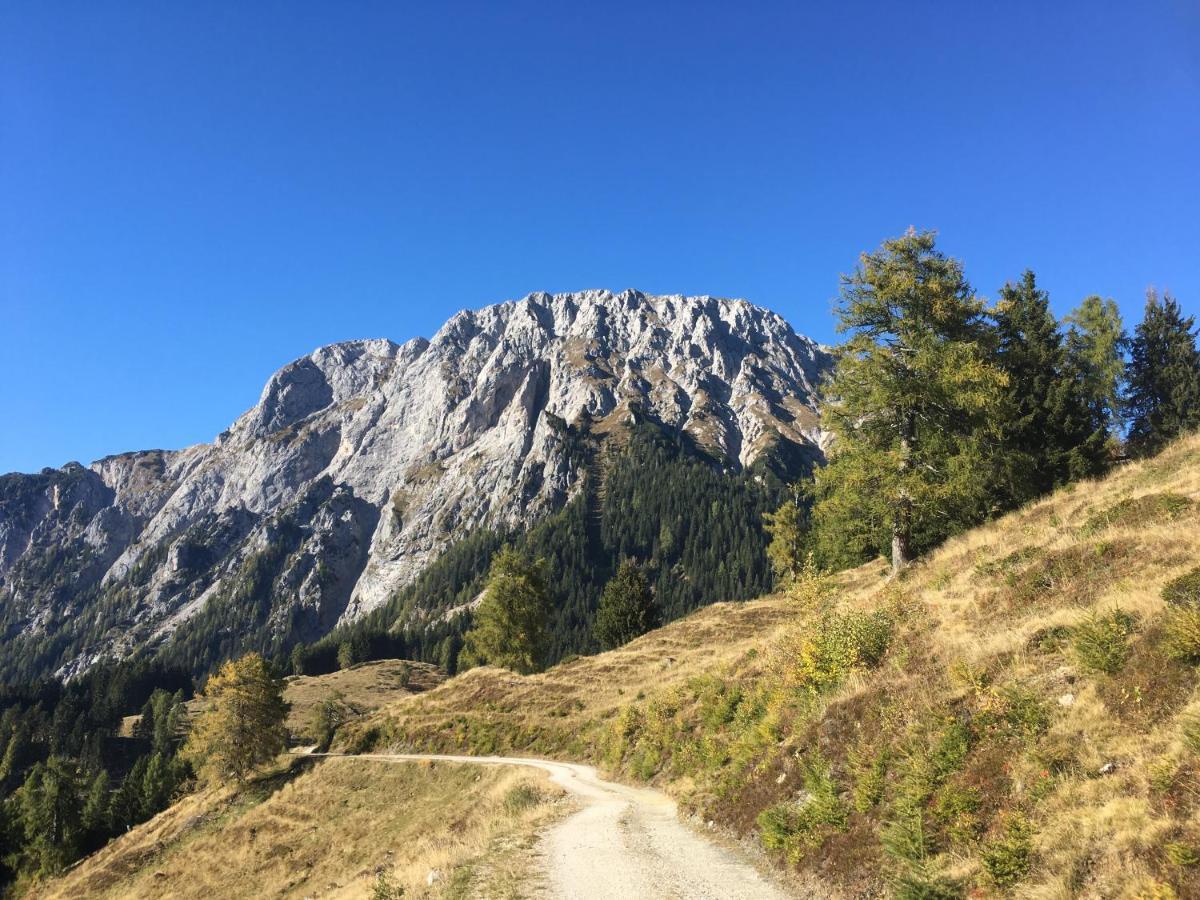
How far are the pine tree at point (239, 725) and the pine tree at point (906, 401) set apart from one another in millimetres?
56067

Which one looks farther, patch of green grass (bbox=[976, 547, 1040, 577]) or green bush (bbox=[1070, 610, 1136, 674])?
patch of green grass (bbox=[976, 547, 1040, 577])

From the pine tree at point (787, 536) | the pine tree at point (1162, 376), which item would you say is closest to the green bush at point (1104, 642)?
the pine tree at point (1162, 376)

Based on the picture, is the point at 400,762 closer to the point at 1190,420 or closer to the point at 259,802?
the point at 259,802

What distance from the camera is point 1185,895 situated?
21.8 feet

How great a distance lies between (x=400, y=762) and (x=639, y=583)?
127ft

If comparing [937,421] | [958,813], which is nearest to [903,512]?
[937,421]

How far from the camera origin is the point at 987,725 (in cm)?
1153

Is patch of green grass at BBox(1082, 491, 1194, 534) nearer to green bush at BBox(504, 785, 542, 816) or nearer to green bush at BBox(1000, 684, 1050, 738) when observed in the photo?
green bush at BBox(1000, 684, 1050, 738)

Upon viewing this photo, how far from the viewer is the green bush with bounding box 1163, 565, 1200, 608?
11312 millimetres

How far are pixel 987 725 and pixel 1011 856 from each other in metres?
3.32

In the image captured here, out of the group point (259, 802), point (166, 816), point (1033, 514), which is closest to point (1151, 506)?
point (1033, 514)

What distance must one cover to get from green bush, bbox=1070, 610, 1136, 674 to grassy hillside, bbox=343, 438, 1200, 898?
40mm

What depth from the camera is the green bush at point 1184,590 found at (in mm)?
11312

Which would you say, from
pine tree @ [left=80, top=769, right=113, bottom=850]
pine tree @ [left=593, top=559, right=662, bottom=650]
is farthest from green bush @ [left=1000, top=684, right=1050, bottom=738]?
pine tree @ [left=80, top=769, right=113, bottom=850]
